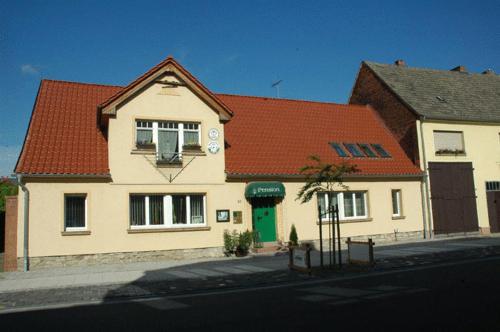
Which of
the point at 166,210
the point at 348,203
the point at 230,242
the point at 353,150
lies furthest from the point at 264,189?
the point at 353,150

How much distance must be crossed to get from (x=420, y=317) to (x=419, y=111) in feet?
65.5

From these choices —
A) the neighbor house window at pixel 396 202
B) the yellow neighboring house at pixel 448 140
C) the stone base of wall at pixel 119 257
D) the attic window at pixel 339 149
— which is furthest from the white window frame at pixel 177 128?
the yellow neighboring house at pixel 448 140

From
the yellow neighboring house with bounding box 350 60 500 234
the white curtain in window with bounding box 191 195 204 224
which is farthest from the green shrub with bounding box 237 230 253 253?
the yellow neighboring house with bounding box 350 60 500 234

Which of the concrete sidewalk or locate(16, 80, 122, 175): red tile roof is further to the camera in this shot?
locate(16, 80, 122, 175): red tile roof

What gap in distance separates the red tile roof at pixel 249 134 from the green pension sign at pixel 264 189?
2.20ft

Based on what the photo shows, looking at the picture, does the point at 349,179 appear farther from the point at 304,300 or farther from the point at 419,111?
the point at 304,300

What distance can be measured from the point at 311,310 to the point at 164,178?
38.0 ft

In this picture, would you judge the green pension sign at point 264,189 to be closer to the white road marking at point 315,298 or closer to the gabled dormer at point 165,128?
the gabled dormer at point 165,128

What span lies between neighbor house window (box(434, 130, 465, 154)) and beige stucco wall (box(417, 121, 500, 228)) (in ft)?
0.70

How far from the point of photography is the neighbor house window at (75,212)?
17359mm

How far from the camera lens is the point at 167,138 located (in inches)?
760

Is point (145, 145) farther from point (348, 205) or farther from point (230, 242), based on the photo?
point (348, 205)

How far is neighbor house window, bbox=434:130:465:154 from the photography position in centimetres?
2589

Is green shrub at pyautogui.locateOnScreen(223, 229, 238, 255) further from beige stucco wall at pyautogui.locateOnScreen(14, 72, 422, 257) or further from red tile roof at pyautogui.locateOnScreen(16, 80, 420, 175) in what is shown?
red tile roof at pyautogui.locateOnScreen(16, 80, 420, 175)
